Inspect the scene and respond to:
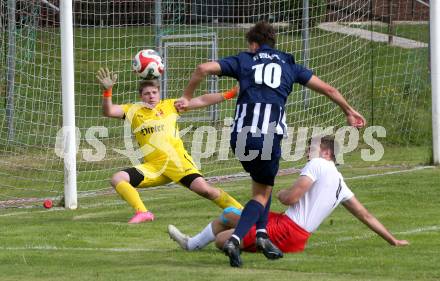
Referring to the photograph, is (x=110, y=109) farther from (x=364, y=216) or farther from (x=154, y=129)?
(x=364, y=216)

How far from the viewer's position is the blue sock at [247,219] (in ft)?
28.9

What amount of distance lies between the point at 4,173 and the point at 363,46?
21.8 ft

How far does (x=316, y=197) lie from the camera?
9.25 metres

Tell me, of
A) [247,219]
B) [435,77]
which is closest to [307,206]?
[247,219]

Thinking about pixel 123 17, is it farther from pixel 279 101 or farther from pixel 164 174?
pixel 279 101

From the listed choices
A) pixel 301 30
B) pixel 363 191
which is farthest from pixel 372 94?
pixel 363 191

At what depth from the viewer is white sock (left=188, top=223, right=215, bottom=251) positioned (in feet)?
31.4

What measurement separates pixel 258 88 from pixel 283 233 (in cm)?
124

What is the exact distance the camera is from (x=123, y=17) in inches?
716

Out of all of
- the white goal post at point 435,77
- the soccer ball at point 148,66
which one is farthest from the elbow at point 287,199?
the white goal post at point 435,77

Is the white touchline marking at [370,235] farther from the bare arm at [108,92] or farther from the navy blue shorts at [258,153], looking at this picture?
the bare arm at [108,92]

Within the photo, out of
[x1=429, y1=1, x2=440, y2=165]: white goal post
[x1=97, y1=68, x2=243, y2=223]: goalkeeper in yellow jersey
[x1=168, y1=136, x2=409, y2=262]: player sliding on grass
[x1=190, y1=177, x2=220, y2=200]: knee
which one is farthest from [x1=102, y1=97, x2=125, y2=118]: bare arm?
[x1=429, y1=1, x2=440, y2=165]: white goal post

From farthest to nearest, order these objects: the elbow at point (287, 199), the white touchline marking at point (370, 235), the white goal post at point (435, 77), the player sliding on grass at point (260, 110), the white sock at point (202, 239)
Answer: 1. the white goal post at point (435, 77)
2. the white touchline marking at point (370, 235)
3. the white sock at point (202, 239)
4. the elbow at point (287, 199)
5. the player sliding on grass at point (260, 110)

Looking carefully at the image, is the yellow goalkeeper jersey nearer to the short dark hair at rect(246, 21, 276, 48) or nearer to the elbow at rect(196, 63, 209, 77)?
the short dark hair at rect(246, 21, 276, 48)
